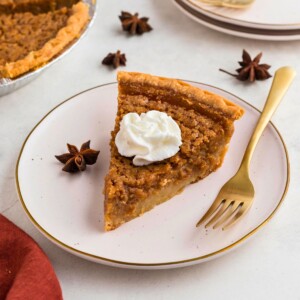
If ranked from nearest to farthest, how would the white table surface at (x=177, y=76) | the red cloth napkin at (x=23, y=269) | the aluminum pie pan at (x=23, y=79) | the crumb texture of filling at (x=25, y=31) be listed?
the red cloth napkin at (x=23, y=269)
the white table surface at (x=177, y=76)
the aluminum pie pan at (x=23, y=79)
the crumb texture of filling at (x=25, y=31)

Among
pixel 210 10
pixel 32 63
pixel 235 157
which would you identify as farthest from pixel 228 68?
pixel 32 63

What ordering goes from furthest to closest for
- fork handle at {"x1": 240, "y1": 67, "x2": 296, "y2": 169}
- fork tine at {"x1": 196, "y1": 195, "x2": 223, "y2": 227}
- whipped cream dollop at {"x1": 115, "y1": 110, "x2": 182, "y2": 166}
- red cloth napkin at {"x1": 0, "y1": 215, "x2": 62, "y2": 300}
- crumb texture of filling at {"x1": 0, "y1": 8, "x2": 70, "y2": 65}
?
crumb texture of filling at {"x1": 0, "y1": 8, "x2": 70, "y2": 65} → fork handle at {"x1": 240, "y1": 67, "x2": 296, "y2": 169} → whipped cream dollop at {"x1": 115, "y1": 110, "x2": 182, "y2": 166} → fork tine at {"x1": 196, "y1": 195, "x2": 223, "y2": 227} → red cloth napkin at {"x1": 0, "y1": 215, "x2": 62, "y2": 300}

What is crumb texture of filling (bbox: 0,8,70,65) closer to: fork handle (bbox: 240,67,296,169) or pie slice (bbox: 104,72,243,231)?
pie slice (bbox: 104,72,243,231)

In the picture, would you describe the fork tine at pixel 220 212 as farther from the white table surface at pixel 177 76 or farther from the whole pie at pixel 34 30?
the whole pie at pixel 34 30

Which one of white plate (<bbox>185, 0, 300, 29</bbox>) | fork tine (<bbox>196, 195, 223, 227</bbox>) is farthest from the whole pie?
fork tine (<bbox>196, 195, 223, 227</bbox>)

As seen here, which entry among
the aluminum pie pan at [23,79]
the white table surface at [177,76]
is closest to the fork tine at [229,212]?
the white table surface at [177,76]

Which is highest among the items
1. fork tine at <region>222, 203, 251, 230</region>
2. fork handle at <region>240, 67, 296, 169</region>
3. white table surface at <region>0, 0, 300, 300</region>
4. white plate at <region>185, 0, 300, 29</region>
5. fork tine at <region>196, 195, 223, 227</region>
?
white plate at <region>185, 0, 300, 29</region>

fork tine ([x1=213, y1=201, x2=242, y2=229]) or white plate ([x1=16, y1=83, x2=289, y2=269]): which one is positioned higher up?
fork tine ([x1=213, y1=201, x2=242, y2=229])
